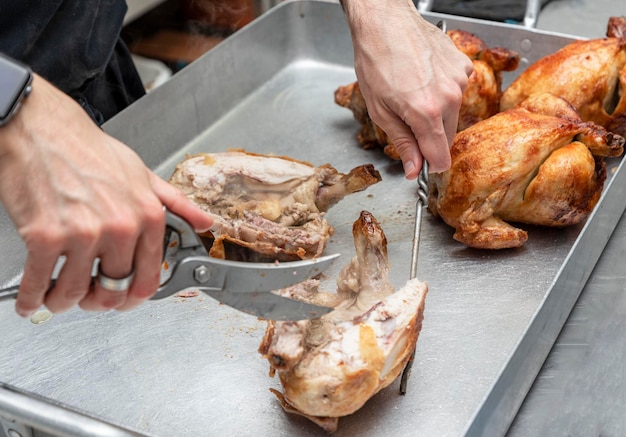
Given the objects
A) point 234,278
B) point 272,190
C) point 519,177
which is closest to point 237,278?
point 234,278

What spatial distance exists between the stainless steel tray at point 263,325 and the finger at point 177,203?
452 millimetres

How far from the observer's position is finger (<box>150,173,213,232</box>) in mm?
1108

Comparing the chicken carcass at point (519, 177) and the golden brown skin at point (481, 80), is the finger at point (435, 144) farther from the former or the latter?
the golden brown skin at point (481, 80)

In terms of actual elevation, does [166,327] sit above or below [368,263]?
below

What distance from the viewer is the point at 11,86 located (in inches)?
41.5

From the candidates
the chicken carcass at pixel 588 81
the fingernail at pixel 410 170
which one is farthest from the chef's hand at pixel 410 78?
the chicken carcass at pixel 588 81

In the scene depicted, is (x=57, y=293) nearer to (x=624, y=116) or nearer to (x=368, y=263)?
(x=368, y=263)

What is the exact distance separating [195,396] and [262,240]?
0.44 meters

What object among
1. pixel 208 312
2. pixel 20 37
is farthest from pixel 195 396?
pixel 20 37

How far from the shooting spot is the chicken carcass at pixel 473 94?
2.15 metres

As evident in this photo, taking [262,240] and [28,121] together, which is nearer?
[28,121]

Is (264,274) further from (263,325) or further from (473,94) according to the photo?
(473,94)

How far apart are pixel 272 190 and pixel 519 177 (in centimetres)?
64

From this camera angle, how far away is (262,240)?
183cm
